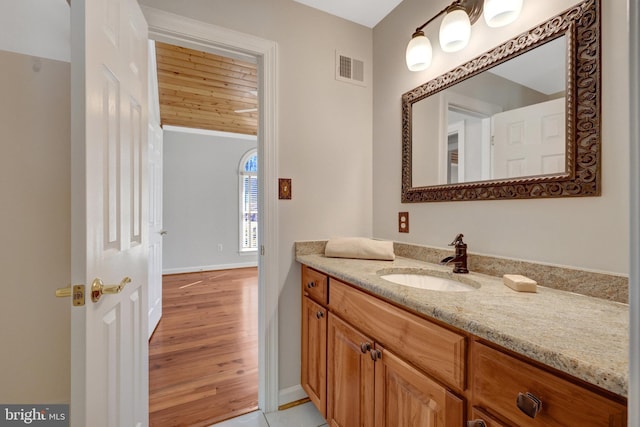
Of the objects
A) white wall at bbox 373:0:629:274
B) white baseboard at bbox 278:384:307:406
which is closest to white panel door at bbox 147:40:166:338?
white baseboard at bbox 278:384:307:406

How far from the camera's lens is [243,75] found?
288cm

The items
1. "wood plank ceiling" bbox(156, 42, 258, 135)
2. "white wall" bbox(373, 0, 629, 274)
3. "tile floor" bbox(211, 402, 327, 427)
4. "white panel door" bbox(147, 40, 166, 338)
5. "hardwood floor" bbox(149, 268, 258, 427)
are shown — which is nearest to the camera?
"white wall" bbox(373, 0, 629, 274)

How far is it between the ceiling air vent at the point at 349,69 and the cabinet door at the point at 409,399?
1.68m

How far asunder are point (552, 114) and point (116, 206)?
5.37 ft

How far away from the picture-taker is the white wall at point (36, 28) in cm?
99

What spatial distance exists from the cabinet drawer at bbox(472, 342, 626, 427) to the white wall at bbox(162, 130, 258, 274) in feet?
16.6

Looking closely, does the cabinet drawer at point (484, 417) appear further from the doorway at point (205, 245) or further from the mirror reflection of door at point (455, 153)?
the doorway at point (205, 245)

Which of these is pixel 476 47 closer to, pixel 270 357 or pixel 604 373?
pixel 604 373

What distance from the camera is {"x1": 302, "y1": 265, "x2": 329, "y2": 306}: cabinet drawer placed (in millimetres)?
1432

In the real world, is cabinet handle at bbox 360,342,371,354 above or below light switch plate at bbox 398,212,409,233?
below

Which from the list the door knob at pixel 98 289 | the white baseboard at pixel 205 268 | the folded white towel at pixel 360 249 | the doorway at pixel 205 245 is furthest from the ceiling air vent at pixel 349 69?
the white baseboard at pixel 205 268

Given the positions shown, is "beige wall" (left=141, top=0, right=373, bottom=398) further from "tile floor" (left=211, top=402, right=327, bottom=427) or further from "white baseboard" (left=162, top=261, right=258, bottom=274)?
"white baseboard" (left=162, top=261, right=258, bottom=274)

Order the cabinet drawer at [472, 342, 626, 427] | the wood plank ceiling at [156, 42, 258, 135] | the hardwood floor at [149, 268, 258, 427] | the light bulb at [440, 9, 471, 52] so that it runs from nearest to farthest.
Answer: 1. the cabinet drawer at [472, 342, 626, 427]
2. the light bulb at [440, 9, 471, 52]
3. the hardwood floor at [149, 268, 258, 427]
4. the wood plank ceiling at [156, 42, 258, 135]

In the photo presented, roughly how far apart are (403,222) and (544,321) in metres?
1.08
